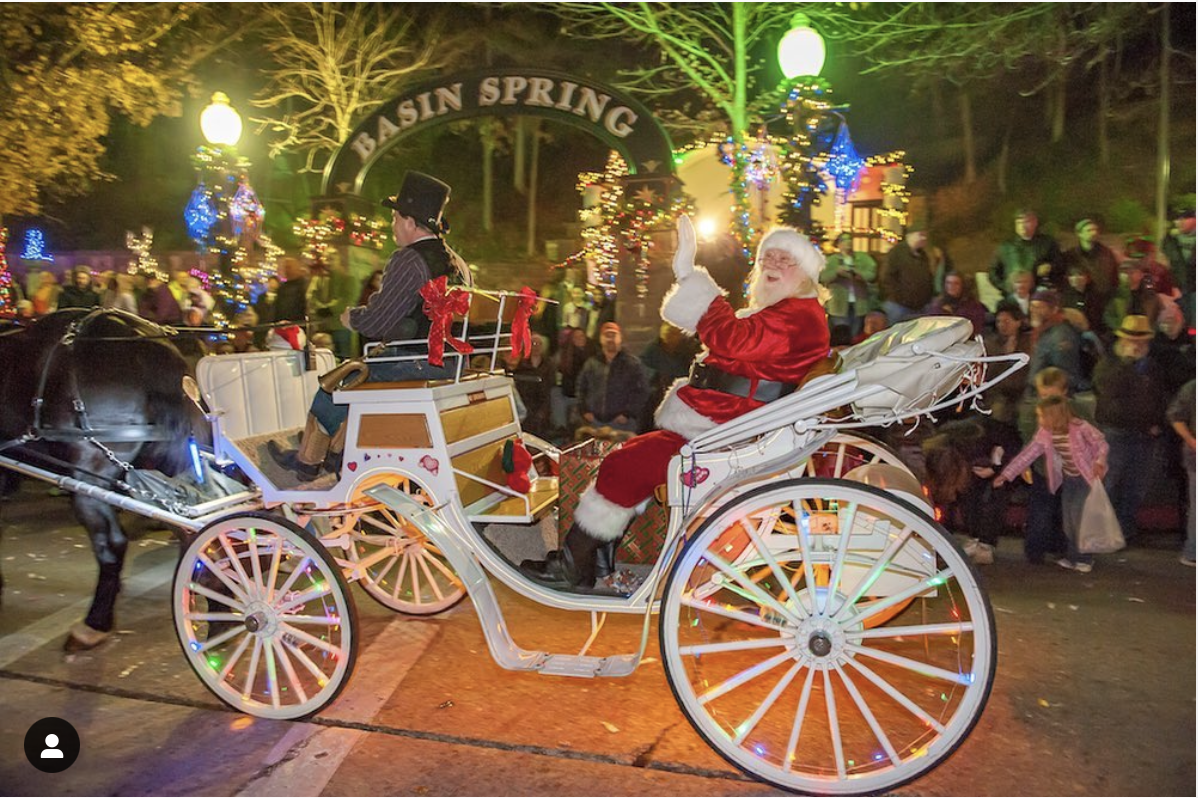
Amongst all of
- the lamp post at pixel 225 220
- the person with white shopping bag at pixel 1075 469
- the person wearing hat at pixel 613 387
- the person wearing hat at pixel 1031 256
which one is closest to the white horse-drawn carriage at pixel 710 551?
the person with white shopping bag at pixel 1075 469

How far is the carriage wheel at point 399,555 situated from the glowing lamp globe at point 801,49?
6335 mm

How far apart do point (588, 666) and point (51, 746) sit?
2.16 m

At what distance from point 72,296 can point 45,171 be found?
6.78ft

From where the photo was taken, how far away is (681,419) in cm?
388

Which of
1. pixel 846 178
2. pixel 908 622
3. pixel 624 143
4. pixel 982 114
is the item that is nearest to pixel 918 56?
pixel 846 178

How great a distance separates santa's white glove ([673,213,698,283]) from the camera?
3.57m

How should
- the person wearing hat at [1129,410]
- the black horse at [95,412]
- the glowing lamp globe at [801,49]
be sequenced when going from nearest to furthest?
1. the black horse at [95,412]
2. the person wearing hat at [1129,410]
3. the glowing lamp globe at [801,49]

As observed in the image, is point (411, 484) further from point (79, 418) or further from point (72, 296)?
point (72, 296)

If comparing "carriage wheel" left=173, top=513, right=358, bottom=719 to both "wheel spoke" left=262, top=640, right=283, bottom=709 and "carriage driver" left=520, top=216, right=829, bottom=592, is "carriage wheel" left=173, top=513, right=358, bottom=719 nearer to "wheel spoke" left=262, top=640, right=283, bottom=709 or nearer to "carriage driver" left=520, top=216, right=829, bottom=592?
"wheel spoke" left=262, top=640, right=283, bottom=709

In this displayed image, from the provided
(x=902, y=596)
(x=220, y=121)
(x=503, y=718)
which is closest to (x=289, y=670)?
(x=503, y=718)

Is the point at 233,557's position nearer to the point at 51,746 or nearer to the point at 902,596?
the point at 51,746

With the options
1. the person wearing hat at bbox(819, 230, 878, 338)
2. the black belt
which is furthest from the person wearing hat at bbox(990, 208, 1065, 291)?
the black belt

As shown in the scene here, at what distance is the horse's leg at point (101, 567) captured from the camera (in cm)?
465

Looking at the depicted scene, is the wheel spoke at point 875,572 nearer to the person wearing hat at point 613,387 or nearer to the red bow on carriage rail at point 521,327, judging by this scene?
the red bow on carriage rail at point 521,327
